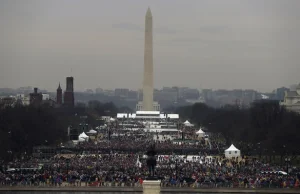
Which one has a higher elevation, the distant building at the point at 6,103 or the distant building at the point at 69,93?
the distant building at the point at 69,93

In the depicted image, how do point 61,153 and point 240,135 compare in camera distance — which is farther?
point 240,135

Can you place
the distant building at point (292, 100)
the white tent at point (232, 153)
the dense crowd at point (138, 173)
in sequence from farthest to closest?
the distant building at point (292, 100), the white tent at point (232, 153), the dense crowd at point (138, 173)

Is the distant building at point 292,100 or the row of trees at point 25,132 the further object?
the distant building at point 292,100

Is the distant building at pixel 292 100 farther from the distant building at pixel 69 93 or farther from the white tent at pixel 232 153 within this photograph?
the white tent at pixel 232 153

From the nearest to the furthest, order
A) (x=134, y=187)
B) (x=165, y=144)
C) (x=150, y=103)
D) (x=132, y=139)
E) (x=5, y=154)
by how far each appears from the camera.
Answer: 1. (x=134, y=187)
2. (x=5, y=154)
3. (x=165, y=144)
4. (x=132, y=139)
5. (x=150, y=103)

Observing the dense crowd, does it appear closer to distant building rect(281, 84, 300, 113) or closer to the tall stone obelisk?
the tall stone obelisk

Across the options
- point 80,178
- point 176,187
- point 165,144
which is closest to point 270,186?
point 176,187

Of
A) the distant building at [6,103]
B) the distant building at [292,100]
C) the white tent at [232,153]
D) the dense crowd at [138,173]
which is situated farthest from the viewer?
the distant building at [292,100]

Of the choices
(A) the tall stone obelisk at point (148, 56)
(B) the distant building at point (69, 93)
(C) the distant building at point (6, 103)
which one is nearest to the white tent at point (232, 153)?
(C) the distant building at point (6, 103)

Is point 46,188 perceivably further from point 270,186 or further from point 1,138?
point 1,138
